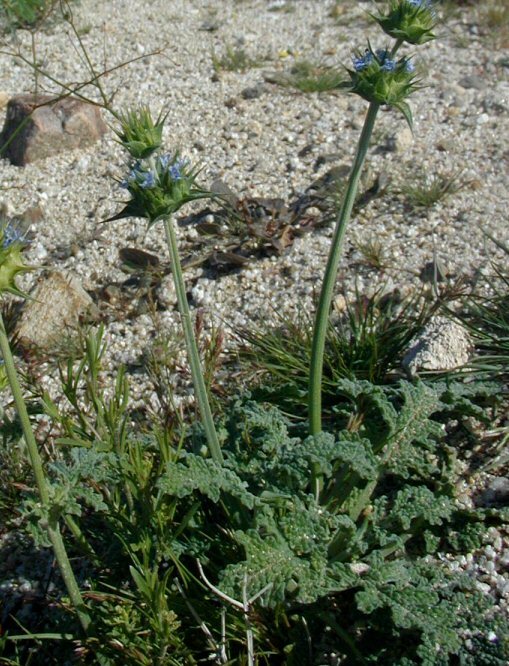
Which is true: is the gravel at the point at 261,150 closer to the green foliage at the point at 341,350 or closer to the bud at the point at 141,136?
the green foliage at the point at 341,350

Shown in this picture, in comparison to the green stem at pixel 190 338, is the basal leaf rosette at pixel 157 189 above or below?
above

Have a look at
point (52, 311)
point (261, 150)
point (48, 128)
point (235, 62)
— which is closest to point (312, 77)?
point (235, 62)

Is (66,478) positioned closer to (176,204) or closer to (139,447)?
(139,447)

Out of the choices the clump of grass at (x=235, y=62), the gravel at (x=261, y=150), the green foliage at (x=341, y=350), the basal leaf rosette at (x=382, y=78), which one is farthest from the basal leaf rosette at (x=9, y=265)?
the clump of grass at (x=235, y=62)

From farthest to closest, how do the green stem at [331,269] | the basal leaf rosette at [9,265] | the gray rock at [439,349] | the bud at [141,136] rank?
the gray rock at [439,349]
the green stem at [331,269]
the bud at [141,136]
the basal leaf rosette at [9,265]

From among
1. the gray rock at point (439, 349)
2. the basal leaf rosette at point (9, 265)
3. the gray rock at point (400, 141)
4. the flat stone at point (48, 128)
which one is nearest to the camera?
the basal leaf rosette at point (9, 265)

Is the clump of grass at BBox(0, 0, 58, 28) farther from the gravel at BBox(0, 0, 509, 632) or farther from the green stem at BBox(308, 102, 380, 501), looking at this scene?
the green stem at BBox(308, 102, 380, 501)
